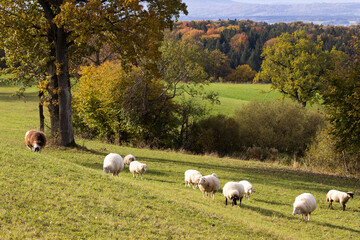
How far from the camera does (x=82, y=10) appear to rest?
19.8 metres

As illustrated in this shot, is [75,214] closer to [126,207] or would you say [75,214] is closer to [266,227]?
[126,207]

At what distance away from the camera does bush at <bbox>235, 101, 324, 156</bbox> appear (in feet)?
152

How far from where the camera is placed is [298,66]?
218 ft

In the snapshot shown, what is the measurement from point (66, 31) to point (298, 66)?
51271mm

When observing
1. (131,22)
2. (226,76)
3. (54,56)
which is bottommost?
(226,76)

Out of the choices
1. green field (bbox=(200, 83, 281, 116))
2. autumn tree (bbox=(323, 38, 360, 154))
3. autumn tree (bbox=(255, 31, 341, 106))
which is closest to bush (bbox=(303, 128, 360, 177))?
autumn tree (bbox=(323, 38, 360, 154))

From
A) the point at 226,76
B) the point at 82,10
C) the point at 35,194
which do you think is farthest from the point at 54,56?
the point at 226,76

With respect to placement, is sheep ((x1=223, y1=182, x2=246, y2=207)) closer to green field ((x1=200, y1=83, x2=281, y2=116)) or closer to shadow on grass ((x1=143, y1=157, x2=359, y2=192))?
shadow on grass ((x1=143, y1=157, x2=359, y2=192))

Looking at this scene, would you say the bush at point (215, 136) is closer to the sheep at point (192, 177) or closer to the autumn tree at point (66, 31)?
the autumn tree at point (66, 31)

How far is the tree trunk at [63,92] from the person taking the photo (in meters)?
23.8

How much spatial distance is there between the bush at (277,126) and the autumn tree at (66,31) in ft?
82.1

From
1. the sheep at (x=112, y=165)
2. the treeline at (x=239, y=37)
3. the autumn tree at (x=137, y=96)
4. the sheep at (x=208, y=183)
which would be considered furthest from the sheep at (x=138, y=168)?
the treeline at (x=239, y=37)

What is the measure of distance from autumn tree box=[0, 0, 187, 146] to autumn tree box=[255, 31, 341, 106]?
45907 millimetres

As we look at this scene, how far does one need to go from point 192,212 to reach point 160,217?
147 centimetres
